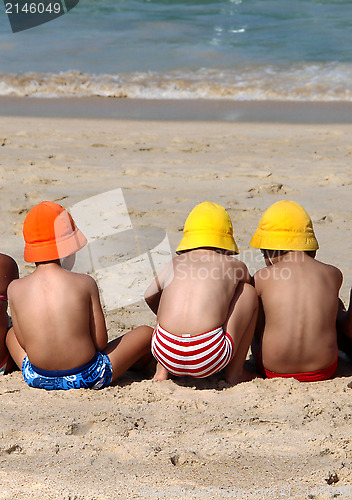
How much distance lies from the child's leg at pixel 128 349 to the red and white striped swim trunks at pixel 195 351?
0.16 m

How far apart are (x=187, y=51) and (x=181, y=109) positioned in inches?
141

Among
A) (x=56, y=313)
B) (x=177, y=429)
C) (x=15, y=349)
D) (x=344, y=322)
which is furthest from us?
(x=344, y=322)

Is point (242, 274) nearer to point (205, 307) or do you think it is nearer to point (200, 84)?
point (205, 307)

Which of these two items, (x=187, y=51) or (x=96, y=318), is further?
(x=187, y=51)

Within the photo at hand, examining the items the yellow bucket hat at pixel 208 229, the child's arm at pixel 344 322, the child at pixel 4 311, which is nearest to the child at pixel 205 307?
the yellow bucket hat at pixel 208 229

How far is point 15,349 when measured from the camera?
2756mm

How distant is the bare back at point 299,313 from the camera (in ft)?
8.66

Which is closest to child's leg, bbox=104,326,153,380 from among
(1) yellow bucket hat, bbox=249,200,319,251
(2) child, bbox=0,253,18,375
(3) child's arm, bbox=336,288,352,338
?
(2) child, bbox=0,253,18,375

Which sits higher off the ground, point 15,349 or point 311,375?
point 15,349

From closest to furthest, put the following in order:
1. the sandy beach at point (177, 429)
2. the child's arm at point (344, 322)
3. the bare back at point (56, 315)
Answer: the sandy beach at point (177, 429)
the bare back at point (56, 315)
the child's arm at point (344, 322)

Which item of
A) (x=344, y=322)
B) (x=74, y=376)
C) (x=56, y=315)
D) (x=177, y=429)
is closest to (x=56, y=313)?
(x=56, y=315)

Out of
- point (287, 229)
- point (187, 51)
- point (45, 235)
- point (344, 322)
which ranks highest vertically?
point (45, 235)

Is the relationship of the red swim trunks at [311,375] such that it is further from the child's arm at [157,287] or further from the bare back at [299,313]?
the child's arm at [157,287]

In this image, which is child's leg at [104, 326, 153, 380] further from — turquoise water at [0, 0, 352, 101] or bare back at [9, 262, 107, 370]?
turquoise water at [0, 0, 352, 101]
